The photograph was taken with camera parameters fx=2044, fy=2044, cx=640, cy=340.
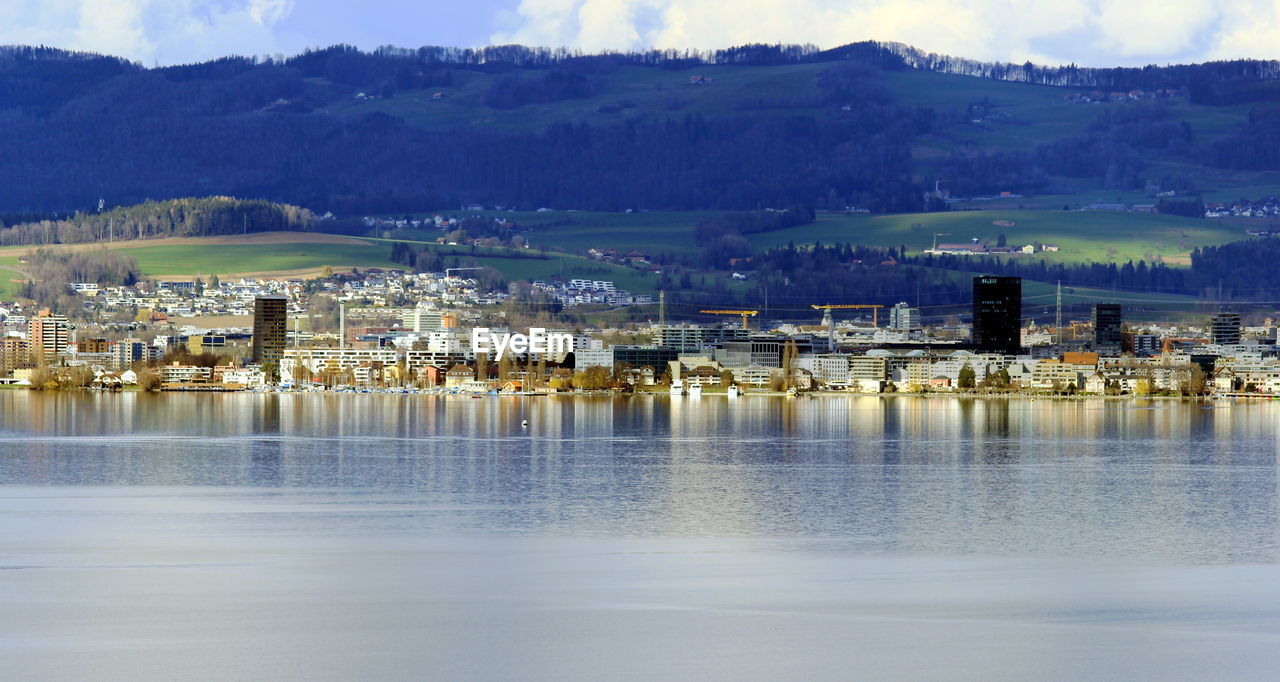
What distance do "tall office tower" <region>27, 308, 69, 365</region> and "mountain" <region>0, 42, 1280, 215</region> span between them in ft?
217

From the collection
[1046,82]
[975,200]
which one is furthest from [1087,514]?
[1046,82]

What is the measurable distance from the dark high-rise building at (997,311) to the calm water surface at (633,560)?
229 feet

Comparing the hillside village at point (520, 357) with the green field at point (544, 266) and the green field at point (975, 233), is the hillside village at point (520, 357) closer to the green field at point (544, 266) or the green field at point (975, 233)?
the green field at point (544, 266)

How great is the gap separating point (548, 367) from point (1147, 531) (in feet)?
209

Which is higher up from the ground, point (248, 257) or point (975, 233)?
point (975, 233)

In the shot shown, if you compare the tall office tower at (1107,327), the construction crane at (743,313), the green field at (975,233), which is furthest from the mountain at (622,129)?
the tall office tower at (1107,327)

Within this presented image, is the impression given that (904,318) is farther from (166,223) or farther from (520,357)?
(166,223)

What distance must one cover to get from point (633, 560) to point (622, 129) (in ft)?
505

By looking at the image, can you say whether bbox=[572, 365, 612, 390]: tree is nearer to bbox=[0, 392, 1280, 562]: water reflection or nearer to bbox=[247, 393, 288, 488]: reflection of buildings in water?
bbox=[0, 392, 1280, 562]: water reflection

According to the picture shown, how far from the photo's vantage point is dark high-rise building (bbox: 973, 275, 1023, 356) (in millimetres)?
105938

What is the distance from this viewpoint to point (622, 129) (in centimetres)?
17125

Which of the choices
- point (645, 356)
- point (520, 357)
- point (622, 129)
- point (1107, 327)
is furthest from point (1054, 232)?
point (520, 357)

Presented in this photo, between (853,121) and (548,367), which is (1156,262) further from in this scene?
(548,367)

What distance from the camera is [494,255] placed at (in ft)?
413
